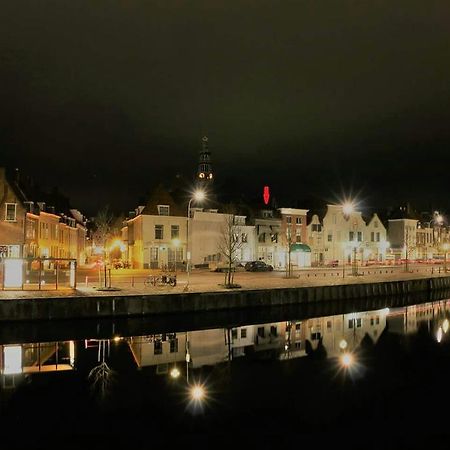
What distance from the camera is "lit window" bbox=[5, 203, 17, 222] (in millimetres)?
62125

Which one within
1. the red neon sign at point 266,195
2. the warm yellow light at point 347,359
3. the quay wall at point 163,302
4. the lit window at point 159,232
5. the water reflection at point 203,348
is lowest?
the warm yellow light at point 347,359

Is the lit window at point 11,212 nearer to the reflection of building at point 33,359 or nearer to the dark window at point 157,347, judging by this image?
the reflection of building at point 33,359

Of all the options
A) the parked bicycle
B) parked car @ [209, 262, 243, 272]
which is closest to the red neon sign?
parked car @ [209, 262, 243, 272]

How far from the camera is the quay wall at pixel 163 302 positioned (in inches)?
1451

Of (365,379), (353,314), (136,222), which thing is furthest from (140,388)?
(136,222)

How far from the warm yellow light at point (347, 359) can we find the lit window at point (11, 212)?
44.1m

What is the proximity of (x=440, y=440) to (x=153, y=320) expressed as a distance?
79.9 feet

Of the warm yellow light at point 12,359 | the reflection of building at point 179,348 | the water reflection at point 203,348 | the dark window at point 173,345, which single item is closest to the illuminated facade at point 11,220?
the water reflection at point 203,348

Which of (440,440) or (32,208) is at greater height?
(32,208)

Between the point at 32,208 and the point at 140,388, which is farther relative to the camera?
the point at 32,208

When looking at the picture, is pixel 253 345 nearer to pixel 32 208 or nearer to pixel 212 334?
pixel 212 334

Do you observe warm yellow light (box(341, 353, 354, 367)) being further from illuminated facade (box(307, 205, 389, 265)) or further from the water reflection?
illuminated facade (box(307, 205, 389, 265))

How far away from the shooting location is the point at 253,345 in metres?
34.1

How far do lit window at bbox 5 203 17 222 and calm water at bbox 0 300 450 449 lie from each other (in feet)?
97.8
